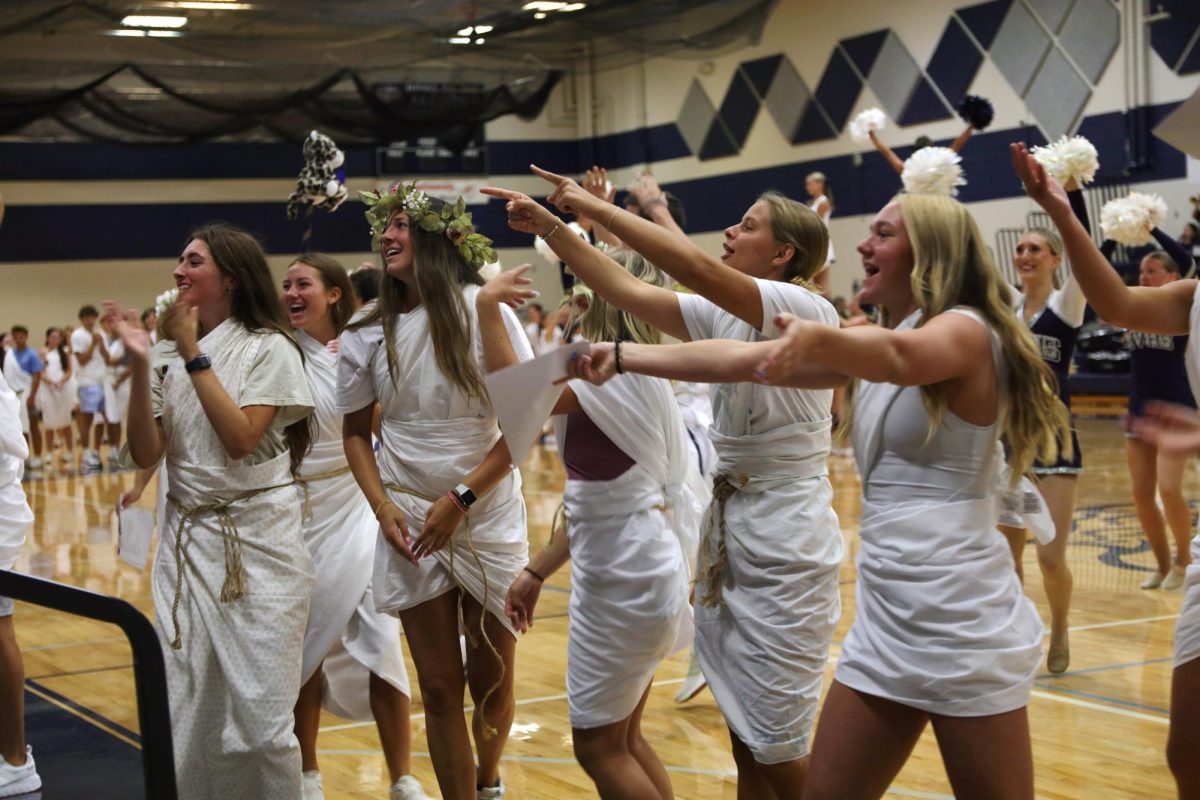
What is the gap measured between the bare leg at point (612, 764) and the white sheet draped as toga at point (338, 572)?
119cm

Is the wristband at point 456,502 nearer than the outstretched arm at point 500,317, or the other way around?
the outstretched arm at point 500,317

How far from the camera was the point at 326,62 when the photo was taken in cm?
1570

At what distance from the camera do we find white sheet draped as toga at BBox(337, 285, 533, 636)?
141 inches

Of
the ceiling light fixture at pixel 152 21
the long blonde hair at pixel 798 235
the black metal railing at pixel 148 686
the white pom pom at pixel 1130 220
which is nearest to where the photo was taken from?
the black metal railing at pixel 148 686

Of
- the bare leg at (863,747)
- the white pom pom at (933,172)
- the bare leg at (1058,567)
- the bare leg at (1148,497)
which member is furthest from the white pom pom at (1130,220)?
the bare leg at (863,747)

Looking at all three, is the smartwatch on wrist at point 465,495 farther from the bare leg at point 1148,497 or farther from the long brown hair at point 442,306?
the bare leg at point 1148,497

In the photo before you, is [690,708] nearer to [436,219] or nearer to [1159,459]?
[436,219]

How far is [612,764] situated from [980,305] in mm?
1368

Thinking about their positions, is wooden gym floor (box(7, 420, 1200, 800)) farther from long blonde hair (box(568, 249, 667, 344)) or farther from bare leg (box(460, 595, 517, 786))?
long blonde hair (box(568, 249, 667, 344))

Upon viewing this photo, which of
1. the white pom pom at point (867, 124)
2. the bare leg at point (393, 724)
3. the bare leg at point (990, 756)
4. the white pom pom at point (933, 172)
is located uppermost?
the white pom pom at point (867, 124)

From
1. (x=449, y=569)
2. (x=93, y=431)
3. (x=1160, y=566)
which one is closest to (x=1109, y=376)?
(x=1160, y=566)

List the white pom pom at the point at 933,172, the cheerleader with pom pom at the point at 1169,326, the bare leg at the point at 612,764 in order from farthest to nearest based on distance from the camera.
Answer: the white pom pom at the point at 933,172 → the bare leg at the point at 612,764 → the cheerleader with pom pom at the point at 1169,326

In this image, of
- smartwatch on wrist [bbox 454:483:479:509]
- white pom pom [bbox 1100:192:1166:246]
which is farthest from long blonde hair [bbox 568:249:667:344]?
white pom pom [bbox 1100:192:1166:246]

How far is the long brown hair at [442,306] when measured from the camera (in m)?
3.59
